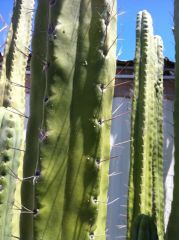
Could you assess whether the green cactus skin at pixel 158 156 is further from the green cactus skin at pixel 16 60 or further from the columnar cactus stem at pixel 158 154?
the green cactus skin at pixel 16 60

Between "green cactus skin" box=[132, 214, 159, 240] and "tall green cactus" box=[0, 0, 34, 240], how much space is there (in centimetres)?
74

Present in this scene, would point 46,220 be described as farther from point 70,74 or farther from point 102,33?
point 102,33

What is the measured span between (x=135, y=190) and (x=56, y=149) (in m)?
1.68

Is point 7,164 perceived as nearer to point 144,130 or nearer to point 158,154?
point 144,130

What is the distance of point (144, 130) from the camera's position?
3.92 meters

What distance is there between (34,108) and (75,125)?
446mm

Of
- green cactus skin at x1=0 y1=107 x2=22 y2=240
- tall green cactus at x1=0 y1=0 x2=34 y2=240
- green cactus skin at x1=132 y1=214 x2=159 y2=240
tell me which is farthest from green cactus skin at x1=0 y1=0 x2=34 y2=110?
green cactus skin at x1=132 y1=214 x2=159 y2=240

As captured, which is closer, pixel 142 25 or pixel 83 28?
pixel 83 28

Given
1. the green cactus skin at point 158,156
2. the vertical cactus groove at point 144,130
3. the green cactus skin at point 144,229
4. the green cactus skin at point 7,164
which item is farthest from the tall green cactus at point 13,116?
the green cactus skin at point 158,156

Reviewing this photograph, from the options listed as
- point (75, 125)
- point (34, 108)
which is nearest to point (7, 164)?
point (34, 108)

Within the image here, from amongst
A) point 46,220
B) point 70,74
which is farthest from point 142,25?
point 46,220

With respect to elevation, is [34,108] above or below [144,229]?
above

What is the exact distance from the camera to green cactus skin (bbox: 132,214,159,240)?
111 inches

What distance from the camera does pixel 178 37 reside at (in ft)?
9.78
